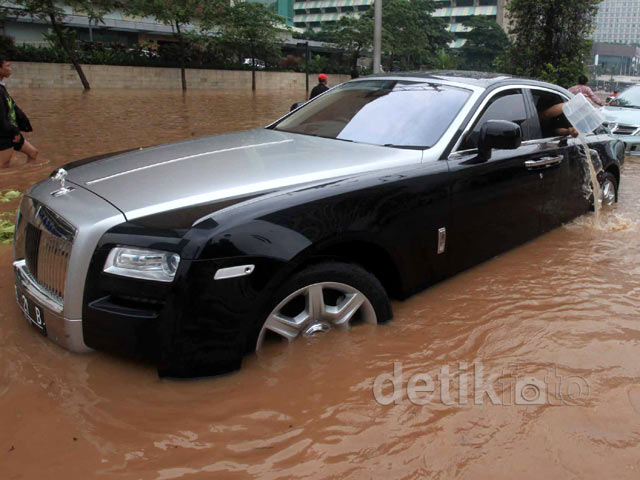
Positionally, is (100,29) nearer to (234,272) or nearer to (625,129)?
(625,129)

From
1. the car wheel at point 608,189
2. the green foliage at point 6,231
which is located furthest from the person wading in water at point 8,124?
the car wheel at point 608,189

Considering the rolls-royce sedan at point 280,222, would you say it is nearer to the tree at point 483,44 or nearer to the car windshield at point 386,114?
the car windshield at point 386,114

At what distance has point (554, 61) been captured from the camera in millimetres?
14703

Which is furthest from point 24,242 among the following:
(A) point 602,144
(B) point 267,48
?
(B) point 267,48

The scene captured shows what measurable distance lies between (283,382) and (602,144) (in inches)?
173

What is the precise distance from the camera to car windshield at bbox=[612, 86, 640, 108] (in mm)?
12289

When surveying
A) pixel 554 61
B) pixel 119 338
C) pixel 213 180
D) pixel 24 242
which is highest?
pixel 554 61

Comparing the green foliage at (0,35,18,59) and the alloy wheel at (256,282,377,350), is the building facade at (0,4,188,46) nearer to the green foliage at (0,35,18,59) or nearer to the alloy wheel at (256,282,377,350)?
the green foliage at (0,35,18,59)

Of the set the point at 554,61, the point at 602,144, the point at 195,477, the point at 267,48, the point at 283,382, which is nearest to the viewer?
the point at 195,477

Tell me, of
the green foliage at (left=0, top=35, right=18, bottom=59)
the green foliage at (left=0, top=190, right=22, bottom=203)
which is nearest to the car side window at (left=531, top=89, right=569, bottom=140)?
the green foliage at (left=0, top=190, right=22, bottom=203)

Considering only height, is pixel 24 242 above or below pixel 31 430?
above

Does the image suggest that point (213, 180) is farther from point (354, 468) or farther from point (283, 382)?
point (354, 468)

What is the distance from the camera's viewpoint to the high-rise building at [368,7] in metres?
93.6

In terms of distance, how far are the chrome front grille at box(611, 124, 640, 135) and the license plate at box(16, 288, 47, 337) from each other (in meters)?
11.1
